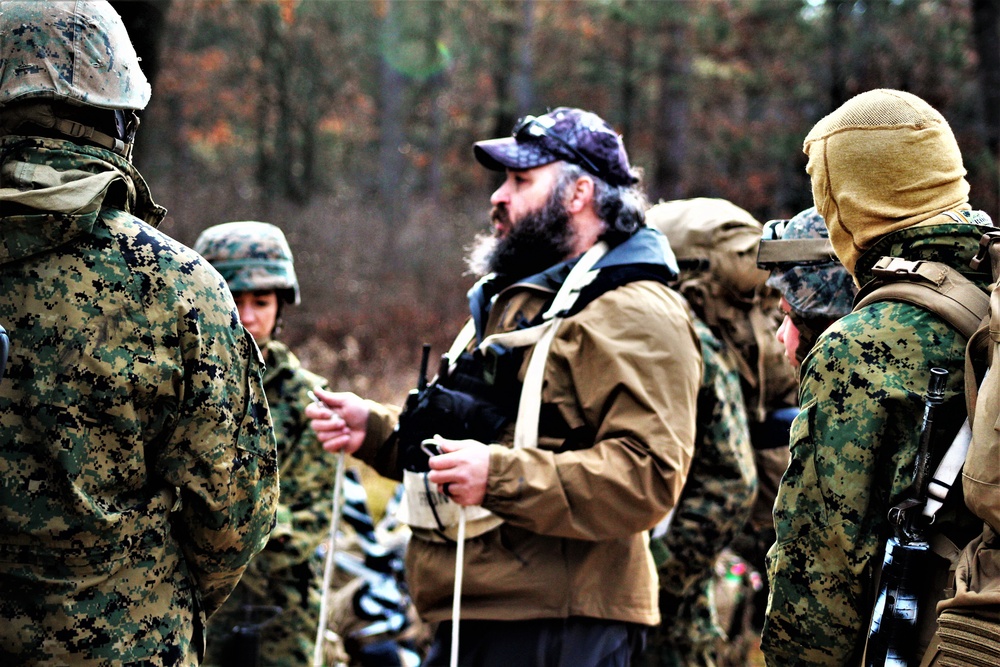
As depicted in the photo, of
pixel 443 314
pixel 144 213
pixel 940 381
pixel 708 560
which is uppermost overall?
pixel 144 213

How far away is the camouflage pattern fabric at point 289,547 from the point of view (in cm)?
457

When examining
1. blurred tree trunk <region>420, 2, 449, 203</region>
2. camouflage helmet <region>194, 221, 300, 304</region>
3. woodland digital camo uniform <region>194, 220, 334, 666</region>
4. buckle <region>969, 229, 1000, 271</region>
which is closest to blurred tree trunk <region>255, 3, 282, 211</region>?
blurred tree trunk <region>420, 2, 449, 203</region>

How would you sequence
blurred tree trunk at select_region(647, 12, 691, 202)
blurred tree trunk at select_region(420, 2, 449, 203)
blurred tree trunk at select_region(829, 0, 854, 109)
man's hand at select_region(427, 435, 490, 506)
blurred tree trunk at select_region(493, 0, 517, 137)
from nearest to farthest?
man's hand at select_region(427, 435, 490, 506) → blurred tree trunk at select_region(829, 0, 854, 109) → blurred tree trunk at select_region(647, 12, 691, 202) → blurred tree trunk at select_region(493, 0, 517, 137) → blurred tree trunk at select_region(420, 2, 449, 203)

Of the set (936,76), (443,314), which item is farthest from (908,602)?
(936,76)

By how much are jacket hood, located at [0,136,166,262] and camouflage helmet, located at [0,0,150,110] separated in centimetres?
12

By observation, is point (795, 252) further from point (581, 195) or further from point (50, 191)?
point (50, 191)

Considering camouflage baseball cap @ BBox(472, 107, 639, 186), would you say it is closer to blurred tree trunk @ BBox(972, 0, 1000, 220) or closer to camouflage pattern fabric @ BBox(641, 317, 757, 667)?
camouflage pattern fabric @ BBox(641, 317, 757, 667)

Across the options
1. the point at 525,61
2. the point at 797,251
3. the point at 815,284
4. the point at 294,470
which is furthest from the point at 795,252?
the point at 525,61

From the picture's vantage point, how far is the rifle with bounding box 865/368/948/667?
220cm

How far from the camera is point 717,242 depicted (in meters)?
4.68

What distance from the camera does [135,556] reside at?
95.2 inches

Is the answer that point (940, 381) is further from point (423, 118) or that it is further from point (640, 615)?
point (423, 118)

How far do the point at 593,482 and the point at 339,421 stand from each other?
1.12 meters

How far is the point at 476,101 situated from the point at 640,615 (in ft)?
95.2
